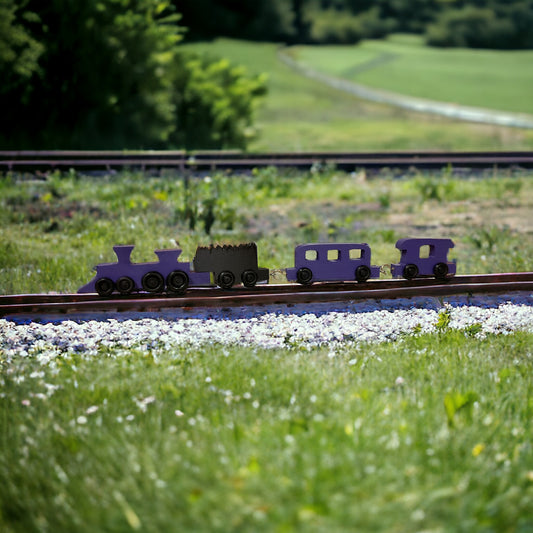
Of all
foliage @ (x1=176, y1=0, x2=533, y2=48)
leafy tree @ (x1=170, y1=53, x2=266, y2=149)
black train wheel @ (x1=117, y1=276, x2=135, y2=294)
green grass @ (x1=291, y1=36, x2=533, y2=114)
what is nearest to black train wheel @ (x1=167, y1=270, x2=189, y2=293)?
black train wheel @ (x1=117, y1=276, x2=135, y2=294)

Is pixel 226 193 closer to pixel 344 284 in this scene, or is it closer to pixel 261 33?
pixel 344 284

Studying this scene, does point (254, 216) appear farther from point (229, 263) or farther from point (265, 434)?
point (265, 434)

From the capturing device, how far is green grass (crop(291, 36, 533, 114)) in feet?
133

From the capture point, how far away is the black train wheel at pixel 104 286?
23.2ft

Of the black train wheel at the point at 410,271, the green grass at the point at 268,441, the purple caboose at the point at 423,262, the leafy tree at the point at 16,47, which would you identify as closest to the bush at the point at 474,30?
the leafy tree at the point at 16,47

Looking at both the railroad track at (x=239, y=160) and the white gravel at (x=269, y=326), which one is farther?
the railroad track at (x=239, y=160)

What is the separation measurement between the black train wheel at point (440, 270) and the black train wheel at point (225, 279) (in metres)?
2.32

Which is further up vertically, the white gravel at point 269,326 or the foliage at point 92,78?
the foliage at point 92,78

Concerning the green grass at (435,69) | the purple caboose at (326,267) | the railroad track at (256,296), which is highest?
the green grass at (435,69)

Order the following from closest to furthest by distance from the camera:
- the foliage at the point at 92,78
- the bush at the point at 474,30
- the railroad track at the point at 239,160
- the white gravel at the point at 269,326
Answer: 1. the white gravel at the point at 269,326
2. the railroad track at the point at 239,160
3. the foliage at the point at 92,78
4. the bush at the point at 474,30

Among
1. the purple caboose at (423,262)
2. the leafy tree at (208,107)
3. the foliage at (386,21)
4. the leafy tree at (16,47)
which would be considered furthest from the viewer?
the foliage at (386,21)

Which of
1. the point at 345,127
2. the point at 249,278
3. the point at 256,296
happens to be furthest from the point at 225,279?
the point at 345,127

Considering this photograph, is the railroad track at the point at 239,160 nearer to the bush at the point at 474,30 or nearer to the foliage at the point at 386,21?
the foliage at the point at 386,21

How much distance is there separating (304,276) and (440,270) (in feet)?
5.21
